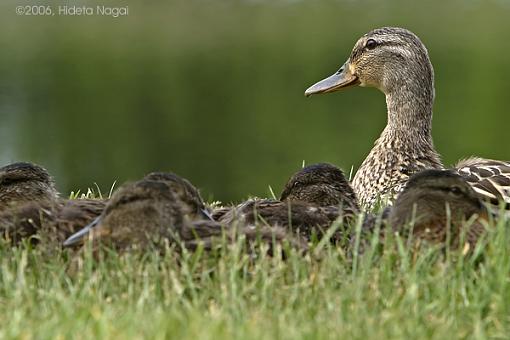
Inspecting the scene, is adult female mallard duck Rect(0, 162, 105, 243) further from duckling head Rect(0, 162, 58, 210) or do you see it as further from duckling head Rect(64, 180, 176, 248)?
duckling head Rect(64, 180, 176, 248)

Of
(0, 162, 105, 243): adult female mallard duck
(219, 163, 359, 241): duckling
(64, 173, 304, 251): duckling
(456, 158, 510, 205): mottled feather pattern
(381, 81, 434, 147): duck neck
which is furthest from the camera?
(381, 81, 434, 147): duck neck

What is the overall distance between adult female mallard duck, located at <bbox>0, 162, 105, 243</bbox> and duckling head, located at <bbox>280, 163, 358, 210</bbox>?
3.11 ft

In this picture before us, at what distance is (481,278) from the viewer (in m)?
4.29

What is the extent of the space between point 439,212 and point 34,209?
68.3 inches

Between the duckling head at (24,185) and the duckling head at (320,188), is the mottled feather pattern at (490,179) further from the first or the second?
the duckling head at (24,185)

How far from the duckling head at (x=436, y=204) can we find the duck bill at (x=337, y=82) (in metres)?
3.67

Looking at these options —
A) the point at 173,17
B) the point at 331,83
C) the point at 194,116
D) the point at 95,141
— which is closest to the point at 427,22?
the point at 173,17

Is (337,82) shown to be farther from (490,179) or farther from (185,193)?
(185,193)

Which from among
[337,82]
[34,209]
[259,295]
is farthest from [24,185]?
[337,82]

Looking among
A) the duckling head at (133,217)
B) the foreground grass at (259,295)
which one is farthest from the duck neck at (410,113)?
the duckling head at (133,217)

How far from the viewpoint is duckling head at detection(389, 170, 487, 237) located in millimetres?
4688

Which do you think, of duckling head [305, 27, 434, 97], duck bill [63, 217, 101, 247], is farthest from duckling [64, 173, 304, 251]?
duckling head [305, 27, 434, 97]

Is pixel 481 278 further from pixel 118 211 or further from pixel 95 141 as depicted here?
pixel 95 141

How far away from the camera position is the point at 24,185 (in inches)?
223
